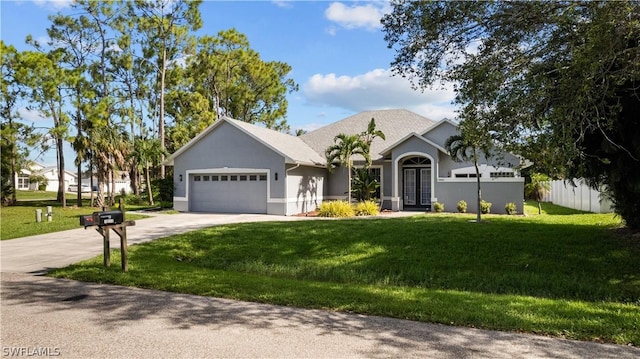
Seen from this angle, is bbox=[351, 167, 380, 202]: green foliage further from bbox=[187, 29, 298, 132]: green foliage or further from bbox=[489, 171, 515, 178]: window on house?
bbox=[187, 29, 298, 132]: green foliage

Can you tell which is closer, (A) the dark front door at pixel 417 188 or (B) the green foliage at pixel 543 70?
(B) the green foliage at pixel 543 70

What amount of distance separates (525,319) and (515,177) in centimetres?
1558

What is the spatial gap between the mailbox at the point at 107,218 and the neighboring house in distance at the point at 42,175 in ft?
200

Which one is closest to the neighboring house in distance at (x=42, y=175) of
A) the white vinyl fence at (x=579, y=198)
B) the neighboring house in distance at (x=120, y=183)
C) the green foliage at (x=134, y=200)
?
the neighboring house in distance at (x=120, y=183)

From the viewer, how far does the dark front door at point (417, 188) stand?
72.6 feet

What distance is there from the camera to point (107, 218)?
322 inches

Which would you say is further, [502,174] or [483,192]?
[502,174]

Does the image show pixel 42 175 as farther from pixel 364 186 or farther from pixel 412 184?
pixel 412 184

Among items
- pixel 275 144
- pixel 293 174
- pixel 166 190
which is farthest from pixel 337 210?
pixel 166 190

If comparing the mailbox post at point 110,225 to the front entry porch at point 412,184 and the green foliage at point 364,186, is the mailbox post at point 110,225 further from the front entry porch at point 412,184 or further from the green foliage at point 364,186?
the front entry porch at point 412,184

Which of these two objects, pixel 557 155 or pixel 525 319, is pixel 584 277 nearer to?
pixel 557 155

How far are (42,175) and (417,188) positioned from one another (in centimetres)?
6649

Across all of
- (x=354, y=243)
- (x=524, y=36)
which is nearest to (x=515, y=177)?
(x=354, y=243)

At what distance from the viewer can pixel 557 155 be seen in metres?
7.00
